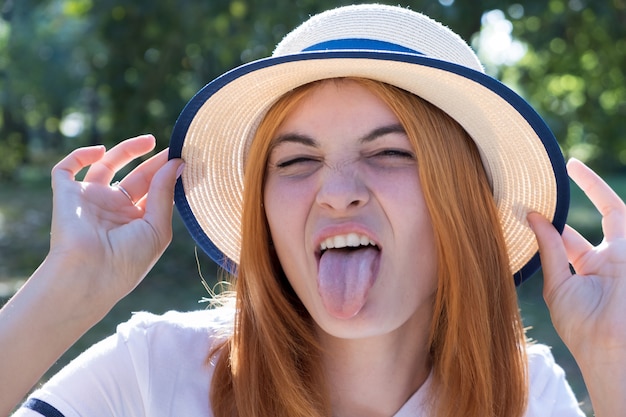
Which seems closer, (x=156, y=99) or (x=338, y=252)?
(x=338, y=252)

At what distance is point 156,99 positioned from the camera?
10.2 m

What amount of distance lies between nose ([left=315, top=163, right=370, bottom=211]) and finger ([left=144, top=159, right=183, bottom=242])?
19.0 inches

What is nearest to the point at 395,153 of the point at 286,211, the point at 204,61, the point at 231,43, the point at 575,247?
the point at 286,211

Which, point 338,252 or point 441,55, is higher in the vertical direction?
point 441,55

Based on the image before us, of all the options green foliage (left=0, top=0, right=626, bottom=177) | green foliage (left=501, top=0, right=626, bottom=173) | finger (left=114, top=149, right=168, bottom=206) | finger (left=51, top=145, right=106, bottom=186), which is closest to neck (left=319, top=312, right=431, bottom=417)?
finger (left=114, top=149, right=168, bottom=206)

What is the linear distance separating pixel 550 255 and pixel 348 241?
1.93ft

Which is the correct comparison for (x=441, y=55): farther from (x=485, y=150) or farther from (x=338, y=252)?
(x=338, y=252)

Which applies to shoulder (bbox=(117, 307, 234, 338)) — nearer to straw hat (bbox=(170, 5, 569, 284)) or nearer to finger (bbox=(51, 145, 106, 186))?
straw hat (bbox=(170, 5, 569, 284))

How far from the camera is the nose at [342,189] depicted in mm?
2018

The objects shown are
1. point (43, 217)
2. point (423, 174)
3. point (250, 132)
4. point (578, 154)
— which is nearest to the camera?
point (423, 174)

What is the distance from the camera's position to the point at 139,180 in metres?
2.35

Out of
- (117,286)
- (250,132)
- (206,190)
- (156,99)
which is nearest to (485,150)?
(250,132)

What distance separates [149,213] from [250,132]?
39 cm

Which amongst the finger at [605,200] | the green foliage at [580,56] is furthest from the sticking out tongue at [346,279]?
the green foliage at [580,56]
